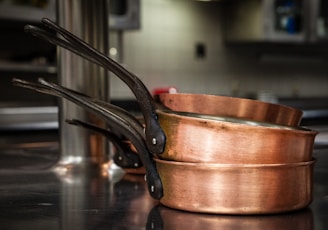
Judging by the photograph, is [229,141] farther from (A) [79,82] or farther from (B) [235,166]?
(A) [79,82]

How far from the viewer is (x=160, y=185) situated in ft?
1.72

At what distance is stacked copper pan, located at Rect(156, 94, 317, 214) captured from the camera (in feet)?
1.57

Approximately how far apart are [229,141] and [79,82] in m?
0.39

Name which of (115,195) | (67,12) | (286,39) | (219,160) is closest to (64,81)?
(67,12)

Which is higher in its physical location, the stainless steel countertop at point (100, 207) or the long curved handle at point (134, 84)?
the long curved handle at point (134, 84)

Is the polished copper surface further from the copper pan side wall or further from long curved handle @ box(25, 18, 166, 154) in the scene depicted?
the copper pan side wall

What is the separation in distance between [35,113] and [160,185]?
2275 mm

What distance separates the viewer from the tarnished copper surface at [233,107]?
2.13ft

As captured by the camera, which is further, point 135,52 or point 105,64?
point 135,52

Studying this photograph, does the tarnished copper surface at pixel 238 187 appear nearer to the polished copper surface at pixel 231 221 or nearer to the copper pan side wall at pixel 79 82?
the polished copper surface at pixel 231 221

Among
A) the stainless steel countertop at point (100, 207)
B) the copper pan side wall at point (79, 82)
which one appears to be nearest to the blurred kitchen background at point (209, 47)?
the copper pan side wall at point (79, 82)

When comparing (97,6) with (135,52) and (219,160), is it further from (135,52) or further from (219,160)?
(135,52)

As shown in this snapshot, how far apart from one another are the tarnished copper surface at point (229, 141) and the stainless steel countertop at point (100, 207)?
2.0 inches

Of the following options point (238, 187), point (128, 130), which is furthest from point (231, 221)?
point (128, 130)
